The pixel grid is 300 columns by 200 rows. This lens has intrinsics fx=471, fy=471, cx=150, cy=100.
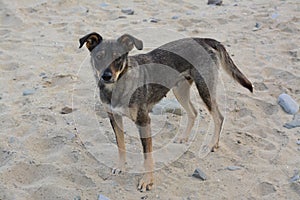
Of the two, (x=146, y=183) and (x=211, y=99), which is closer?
(x=146, y=183)

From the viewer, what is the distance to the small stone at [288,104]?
550 cm

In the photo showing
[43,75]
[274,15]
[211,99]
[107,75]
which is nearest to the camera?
[107,75]

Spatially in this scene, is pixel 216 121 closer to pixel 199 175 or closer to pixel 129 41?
pixel 199 175

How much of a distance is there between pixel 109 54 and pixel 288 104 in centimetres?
251

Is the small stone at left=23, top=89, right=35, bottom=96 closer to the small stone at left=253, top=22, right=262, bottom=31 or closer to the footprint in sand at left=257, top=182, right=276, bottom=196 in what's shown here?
the footprint in sand at left=257, top=182, right=276, bottom=196

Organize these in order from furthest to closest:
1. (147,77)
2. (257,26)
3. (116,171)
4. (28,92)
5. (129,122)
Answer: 1. (257,26)
2. (28,92)
3. (129,122)
4. (116,171)
5. (147,77)

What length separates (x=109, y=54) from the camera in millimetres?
4098

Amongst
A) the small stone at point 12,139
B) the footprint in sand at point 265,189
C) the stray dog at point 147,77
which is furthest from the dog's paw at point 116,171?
the footprint in sand at point 265,189

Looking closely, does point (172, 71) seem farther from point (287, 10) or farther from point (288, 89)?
point (287, 10)

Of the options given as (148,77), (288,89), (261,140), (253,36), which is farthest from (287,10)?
(148,77)

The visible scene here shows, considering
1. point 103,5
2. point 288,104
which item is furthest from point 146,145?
point 103,5

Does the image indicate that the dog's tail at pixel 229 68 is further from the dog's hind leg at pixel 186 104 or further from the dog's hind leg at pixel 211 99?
the dog's hind leg at pixel 186 104

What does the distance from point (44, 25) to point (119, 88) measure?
4.31 meters

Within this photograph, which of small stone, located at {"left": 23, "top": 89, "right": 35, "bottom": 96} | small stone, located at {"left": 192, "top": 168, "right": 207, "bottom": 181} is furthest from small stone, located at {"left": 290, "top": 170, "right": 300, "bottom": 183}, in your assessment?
small stone, located at {"left": 23, "top": 89, "right": 35, "bottom": 96}
